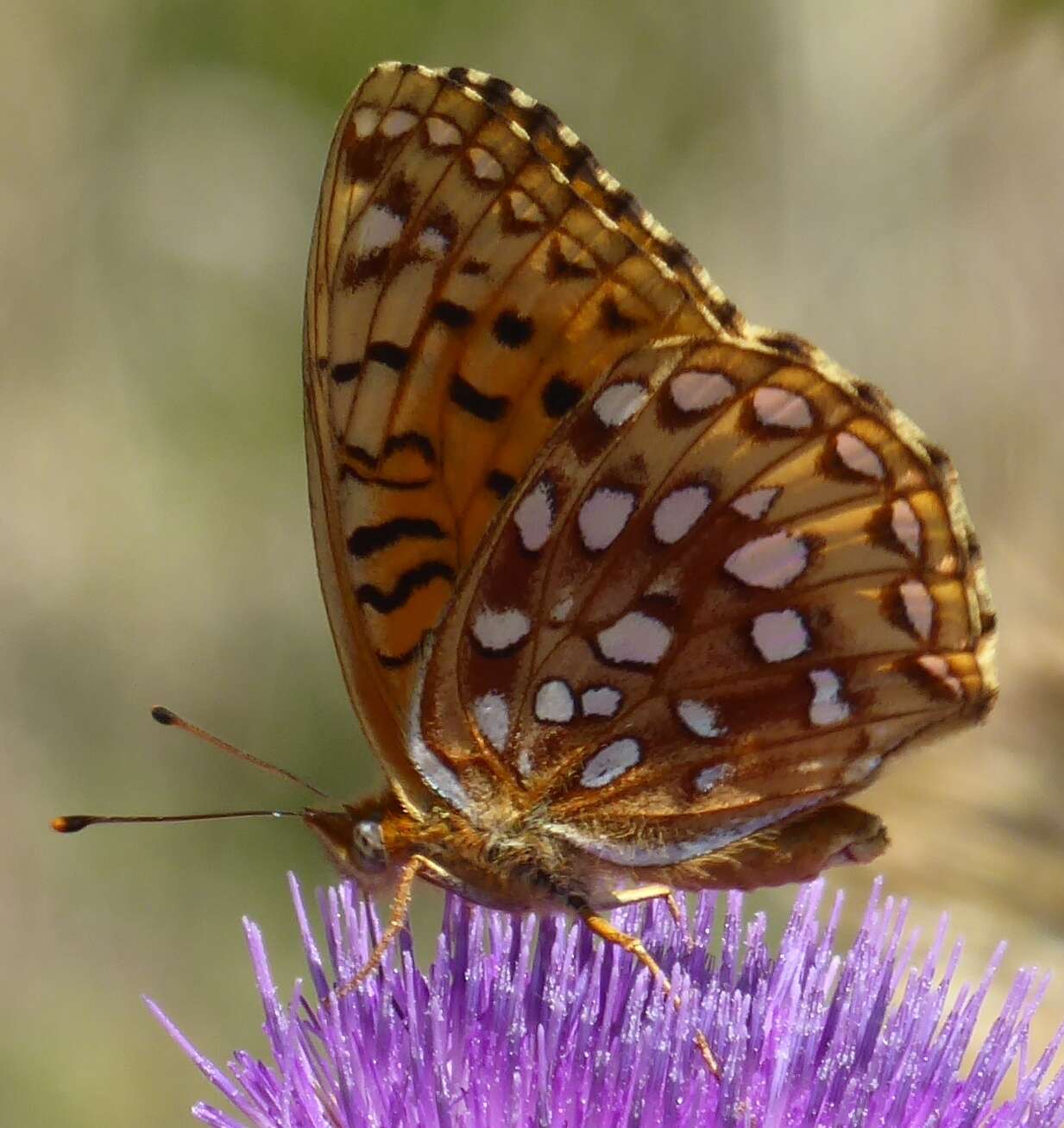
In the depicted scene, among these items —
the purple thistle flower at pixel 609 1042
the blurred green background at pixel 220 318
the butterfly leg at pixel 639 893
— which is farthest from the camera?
the blurred green background at pixel 220 318

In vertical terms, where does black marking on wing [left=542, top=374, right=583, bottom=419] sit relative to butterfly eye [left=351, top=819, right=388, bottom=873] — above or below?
above

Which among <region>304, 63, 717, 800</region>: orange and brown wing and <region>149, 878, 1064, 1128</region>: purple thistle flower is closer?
<region>149, 878, 1064, 1128</region>: purple thistle flower

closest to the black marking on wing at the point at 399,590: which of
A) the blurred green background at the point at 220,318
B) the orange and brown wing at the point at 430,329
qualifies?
the orange and brown wing at the point at 430,329

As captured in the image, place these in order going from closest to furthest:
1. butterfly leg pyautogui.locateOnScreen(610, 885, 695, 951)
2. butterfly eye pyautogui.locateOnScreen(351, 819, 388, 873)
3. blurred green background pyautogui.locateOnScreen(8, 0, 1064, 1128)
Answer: butterfly eye pyautogui.locateOnScreen(351, 819, 388, 873), butterfly leg pyautogui.locateOnScreen(610, 885, 695, 951), blurred green background pyautogui.locateOnScreen(8, 0, 1064, 1128)

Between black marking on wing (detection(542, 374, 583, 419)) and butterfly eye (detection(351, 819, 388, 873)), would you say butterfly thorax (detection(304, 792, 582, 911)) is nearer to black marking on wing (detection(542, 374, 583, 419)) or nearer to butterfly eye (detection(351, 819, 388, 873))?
butterfly eye (detection(351, 819, 388, 873))

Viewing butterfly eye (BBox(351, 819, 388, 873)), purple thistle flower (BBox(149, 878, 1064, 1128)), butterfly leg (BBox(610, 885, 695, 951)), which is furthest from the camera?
butterfly leg (BBox(610, 885, 695, 951))

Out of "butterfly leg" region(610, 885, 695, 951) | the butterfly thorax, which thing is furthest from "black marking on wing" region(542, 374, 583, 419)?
"butterfly leg" region(610, 885, 695, 951)

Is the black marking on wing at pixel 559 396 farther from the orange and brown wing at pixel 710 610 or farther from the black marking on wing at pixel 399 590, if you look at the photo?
the black marking on wing at pixel 399 590

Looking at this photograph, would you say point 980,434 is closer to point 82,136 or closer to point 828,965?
point 828,965
